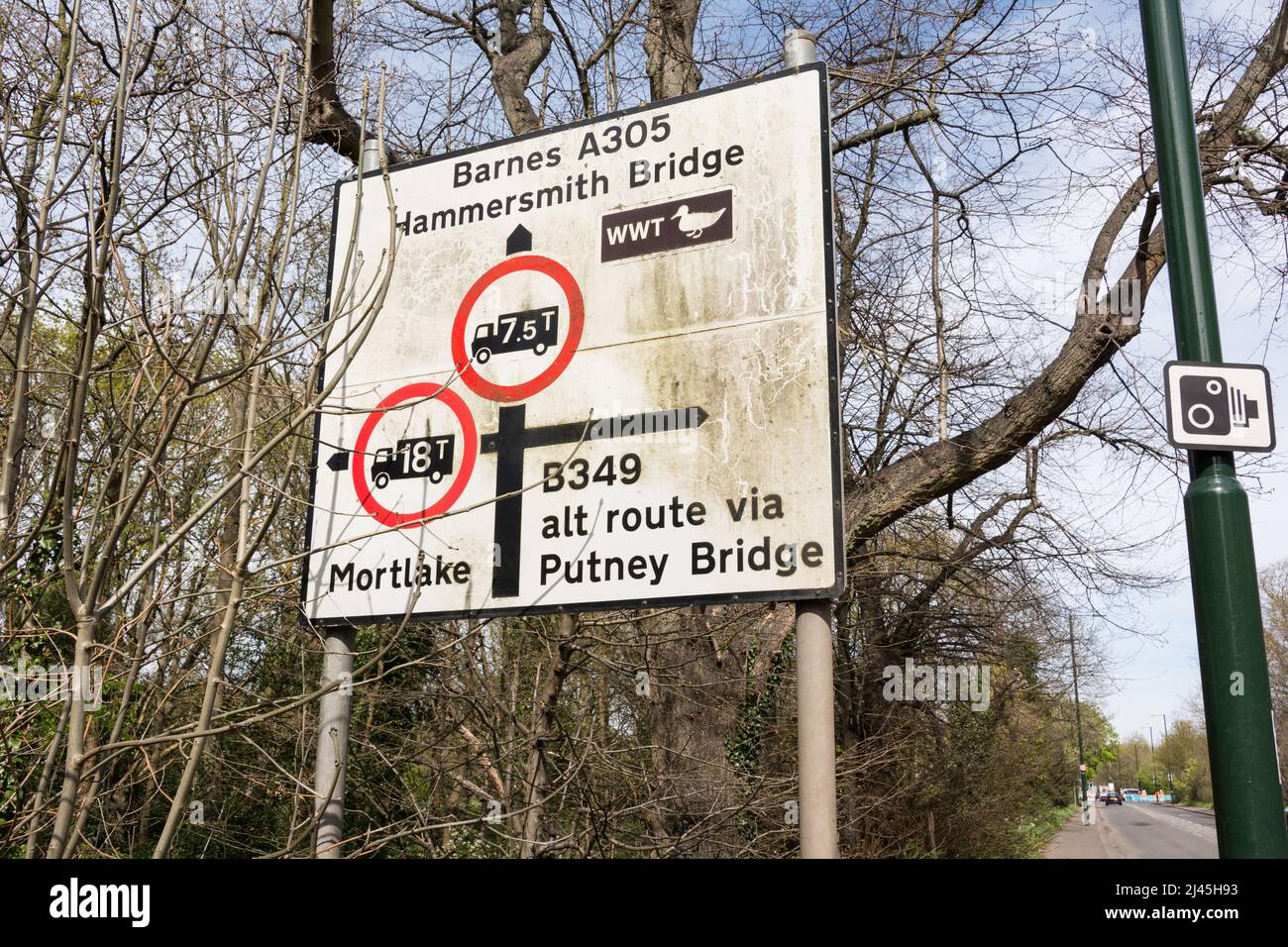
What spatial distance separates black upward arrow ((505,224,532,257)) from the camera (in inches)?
173

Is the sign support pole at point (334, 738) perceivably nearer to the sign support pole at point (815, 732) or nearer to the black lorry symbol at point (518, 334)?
the black lorry symbol at point (518, 334)

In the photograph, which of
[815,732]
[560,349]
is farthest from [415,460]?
[815,732]

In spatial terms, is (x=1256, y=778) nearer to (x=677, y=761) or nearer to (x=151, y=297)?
(x=151, y=297)

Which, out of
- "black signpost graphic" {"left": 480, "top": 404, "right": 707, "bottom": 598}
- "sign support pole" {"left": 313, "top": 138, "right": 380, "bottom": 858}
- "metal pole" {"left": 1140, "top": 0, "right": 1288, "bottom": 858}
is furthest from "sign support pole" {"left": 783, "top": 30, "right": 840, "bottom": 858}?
"sign support pole" {"left": 313, "top": 138, "right": 380, "bottom": 858}

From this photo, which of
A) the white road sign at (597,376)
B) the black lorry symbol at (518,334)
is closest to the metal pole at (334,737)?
the white road sign at (597,376)

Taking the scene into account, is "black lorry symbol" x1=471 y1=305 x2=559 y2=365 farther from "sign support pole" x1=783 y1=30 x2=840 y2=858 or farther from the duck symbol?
"sign support pole" x1=783 y1=30 x2=840 y2=858

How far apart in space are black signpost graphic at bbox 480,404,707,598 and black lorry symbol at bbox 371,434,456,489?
0.18m

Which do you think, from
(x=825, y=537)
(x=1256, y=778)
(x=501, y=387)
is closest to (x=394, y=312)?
(x=501, y=387)

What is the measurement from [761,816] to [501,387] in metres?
5.50

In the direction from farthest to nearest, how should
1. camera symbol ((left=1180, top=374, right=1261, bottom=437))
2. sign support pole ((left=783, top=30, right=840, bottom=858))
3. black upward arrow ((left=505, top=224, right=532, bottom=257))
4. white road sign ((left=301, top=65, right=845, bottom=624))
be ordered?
black upward arrow ((left=505, top=224, right=532, bottom=257)), camera symbol ((left=1180, top=374, right=1261, bottom=437)), white road sign ((left=301, top=65, right=845, bottom=624)), sign support pole ((left=783, top=30, right=840, bottom=858))

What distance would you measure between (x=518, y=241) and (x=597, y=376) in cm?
75

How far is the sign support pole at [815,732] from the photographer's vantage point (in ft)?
10.8

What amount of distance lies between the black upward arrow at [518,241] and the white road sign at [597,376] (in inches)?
0.6

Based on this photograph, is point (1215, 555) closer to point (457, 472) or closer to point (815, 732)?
point (815, 732)
